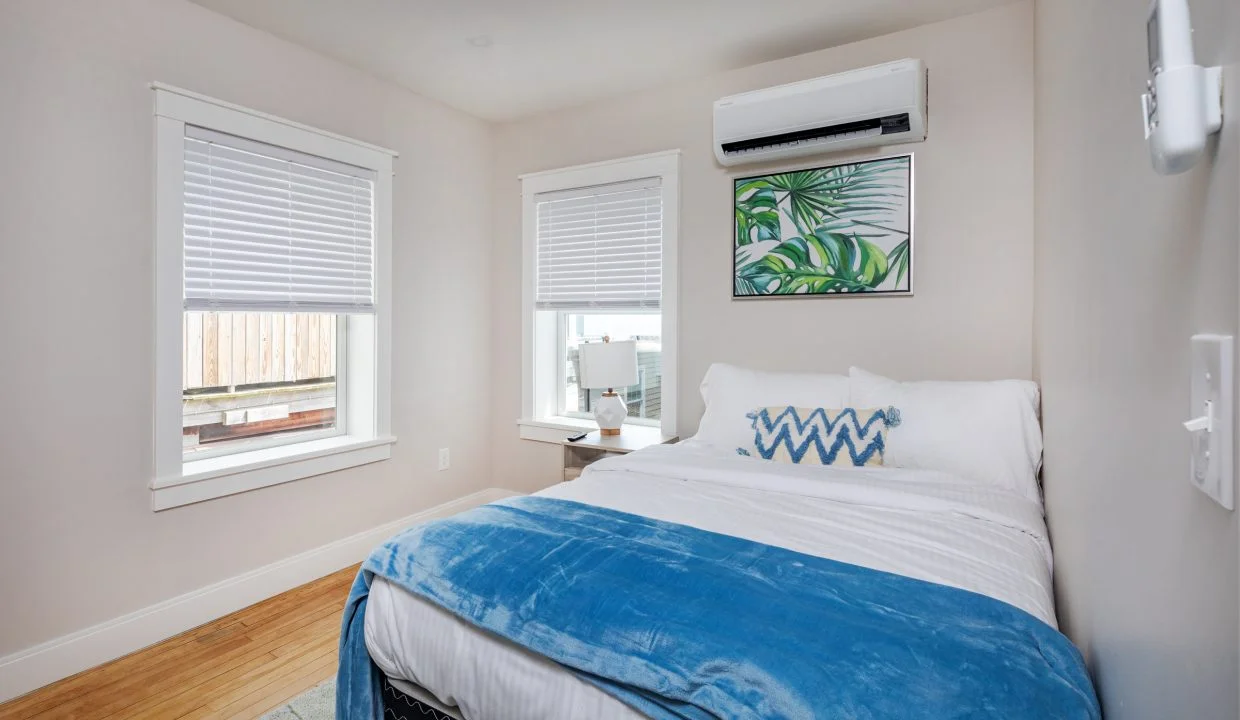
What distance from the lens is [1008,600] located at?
4.00ft

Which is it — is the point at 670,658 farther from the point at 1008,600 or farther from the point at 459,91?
the point at 459,91

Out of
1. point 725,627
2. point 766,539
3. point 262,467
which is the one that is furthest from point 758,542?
point 262,467

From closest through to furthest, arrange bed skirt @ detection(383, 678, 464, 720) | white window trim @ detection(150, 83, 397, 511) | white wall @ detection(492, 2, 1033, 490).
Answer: bed skirt @ detection(383, 678, 464, 720), white window trim @ detection(150, 83, 397, 511), white wall @ detection(492, 2, 1033, 490)

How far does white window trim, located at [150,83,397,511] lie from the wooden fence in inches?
4.8

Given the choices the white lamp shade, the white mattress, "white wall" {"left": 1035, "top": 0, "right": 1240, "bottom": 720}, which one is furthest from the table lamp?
"white wall" {"left": 1035, "top": 0, "right": 1240, "bottom": 720}

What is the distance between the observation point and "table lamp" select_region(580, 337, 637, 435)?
321cm

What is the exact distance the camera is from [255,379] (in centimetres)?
288

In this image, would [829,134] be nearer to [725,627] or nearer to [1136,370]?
[1136,370]

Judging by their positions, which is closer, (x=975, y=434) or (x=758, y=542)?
(x=758, y=542)

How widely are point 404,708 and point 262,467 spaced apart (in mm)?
1625

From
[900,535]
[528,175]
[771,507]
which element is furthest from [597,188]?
[900,535]

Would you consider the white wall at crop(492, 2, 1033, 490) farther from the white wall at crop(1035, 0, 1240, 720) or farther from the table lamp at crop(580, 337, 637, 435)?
the white wall at crop(1035, 0, 1240, 720)

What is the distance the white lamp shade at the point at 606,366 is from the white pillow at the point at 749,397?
0.58 m

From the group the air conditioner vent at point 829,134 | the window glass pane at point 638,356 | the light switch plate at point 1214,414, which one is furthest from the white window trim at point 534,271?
the light switch plate at point 1214,414
